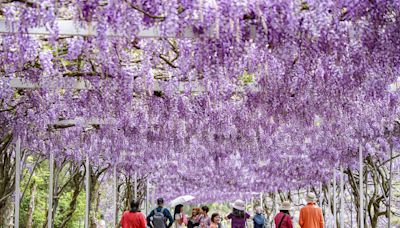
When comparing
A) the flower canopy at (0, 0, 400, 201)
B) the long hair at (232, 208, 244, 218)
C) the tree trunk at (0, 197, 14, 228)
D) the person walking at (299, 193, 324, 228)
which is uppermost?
the flower canopy at (0, 0, 400, 201)

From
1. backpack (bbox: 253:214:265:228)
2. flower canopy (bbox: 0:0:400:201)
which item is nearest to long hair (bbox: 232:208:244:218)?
backpack (bbox: 253:214:265:228)

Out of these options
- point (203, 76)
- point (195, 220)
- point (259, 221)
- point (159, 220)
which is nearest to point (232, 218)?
point (259, 221)

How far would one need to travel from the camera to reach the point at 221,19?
5977mm

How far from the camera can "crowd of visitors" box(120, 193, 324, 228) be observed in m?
10.5

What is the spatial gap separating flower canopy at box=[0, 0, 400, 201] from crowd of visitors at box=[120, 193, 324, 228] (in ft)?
4.13

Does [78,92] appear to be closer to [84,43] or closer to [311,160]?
[84,43]

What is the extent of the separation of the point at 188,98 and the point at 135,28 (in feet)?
13.8

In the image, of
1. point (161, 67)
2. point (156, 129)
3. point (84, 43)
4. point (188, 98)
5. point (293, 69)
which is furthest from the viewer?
point (156, 129)

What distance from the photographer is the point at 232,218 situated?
12.3 m

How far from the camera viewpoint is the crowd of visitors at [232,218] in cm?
1048

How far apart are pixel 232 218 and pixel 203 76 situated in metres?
4.00

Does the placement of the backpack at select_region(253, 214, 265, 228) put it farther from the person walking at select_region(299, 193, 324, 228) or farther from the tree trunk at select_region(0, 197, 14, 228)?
the tree trunk at select_region(0, 197, 14, 228)

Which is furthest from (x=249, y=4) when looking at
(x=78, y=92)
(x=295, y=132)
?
(x=295, y=132)

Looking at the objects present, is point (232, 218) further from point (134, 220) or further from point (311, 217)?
point (311, 217)
